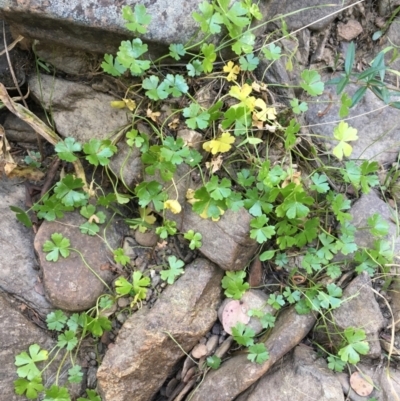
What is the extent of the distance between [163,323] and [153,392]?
400 mm

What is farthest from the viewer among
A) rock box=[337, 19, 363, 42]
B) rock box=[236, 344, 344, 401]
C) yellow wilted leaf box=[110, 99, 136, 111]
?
rock box=[337, 19, 363, 42]

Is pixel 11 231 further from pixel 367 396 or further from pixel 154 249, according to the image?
pixel 367 396

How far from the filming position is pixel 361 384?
7.84ft

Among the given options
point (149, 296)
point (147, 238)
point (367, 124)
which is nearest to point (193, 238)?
point (147, 238)

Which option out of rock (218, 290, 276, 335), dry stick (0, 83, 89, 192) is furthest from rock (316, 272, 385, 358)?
dry stick (0, 83, 89, 192)

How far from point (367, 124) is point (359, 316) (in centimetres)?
114

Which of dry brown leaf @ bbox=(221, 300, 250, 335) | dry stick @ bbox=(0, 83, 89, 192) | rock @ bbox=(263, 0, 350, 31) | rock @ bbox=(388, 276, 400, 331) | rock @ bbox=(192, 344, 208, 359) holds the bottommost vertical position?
rock @ bbox=(192, 344, 208, 359)

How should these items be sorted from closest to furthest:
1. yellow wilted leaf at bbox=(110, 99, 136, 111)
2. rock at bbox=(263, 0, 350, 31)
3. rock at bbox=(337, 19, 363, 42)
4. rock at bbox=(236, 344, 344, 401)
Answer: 1. rock at bbox=(236, 344, 344, 401)
2. yellow wilted leaf at bbox=(110, 99, 136, 111)
3. rock at bbox=(263, 0, 350, 31)
4. rock at bbox=(337, 19, 363, 42)

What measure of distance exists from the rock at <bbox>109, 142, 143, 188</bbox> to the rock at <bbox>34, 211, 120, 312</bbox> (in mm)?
301

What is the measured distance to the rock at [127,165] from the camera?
252cm

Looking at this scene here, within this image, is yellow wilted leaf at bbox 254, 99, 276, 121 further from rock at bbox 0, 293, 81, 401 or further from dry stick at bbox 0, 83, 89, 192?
rock at bbox 0, 293, 81, 401

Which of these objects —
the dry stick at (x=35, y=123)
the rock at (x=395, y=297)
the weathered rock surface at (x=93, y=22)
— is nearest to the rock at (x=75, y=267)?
the dry stick at (x=35, y=123)

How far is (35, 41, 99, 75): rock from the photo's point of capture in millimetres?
A: 2463

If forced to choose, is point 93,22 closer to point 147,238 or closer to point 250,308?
point 147,238
